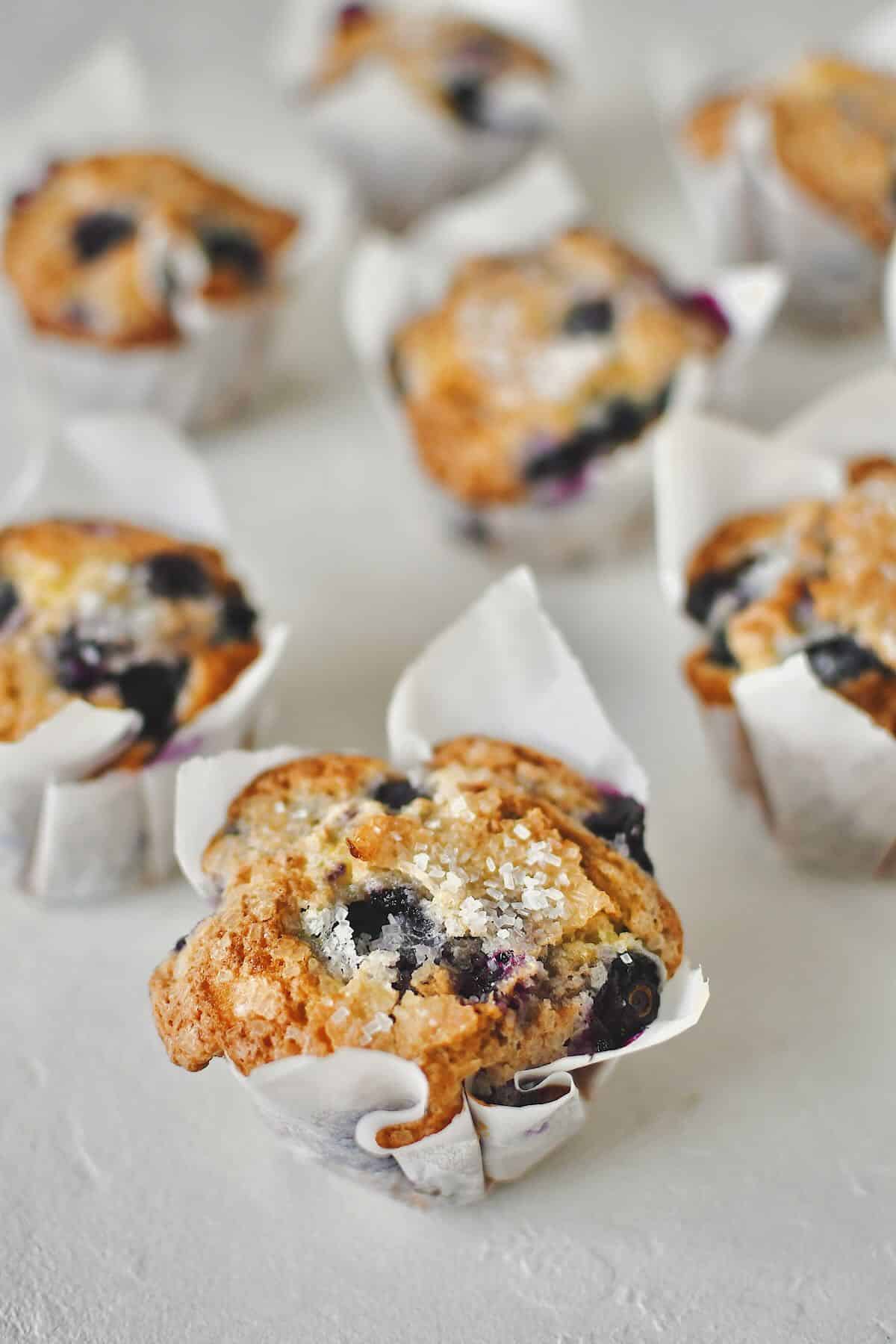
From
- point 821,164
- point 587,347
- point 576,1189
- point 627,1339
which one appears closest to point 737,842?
point 576,1189

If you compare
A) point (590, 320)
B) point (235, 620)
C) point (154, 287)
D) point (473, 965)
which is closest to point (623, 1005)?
point (473, 965)

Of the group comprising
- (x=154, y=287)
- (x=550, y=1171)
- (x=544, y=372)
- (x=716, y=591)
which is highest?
(x=154, y=287)

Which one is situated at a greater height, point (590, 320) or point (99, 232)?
point (99, 232)

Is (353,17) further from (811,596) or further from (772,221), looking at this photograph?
(811,596)

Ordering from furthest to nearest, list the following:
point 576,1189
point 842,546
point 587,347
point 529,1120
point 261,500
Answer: point 261,500 < point 587,347 < point 842,546 < point 576,1189 < point 529,1120

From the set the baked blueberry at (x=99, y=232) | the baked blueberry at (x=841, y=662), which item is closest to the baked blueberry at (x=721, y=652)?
the baked blueberry at (x=841, y=662)

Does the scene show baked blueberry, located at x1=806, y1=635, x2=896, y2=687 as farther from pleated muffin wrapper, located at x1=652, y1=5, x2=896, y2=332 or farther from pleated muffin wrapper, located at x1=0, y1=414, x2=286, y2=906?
pleated muffin wrapper, located at x1=652, y1=5, x2=896, y2=332

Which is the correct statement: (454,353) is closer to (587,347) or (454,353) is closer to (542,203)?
(587,347)
